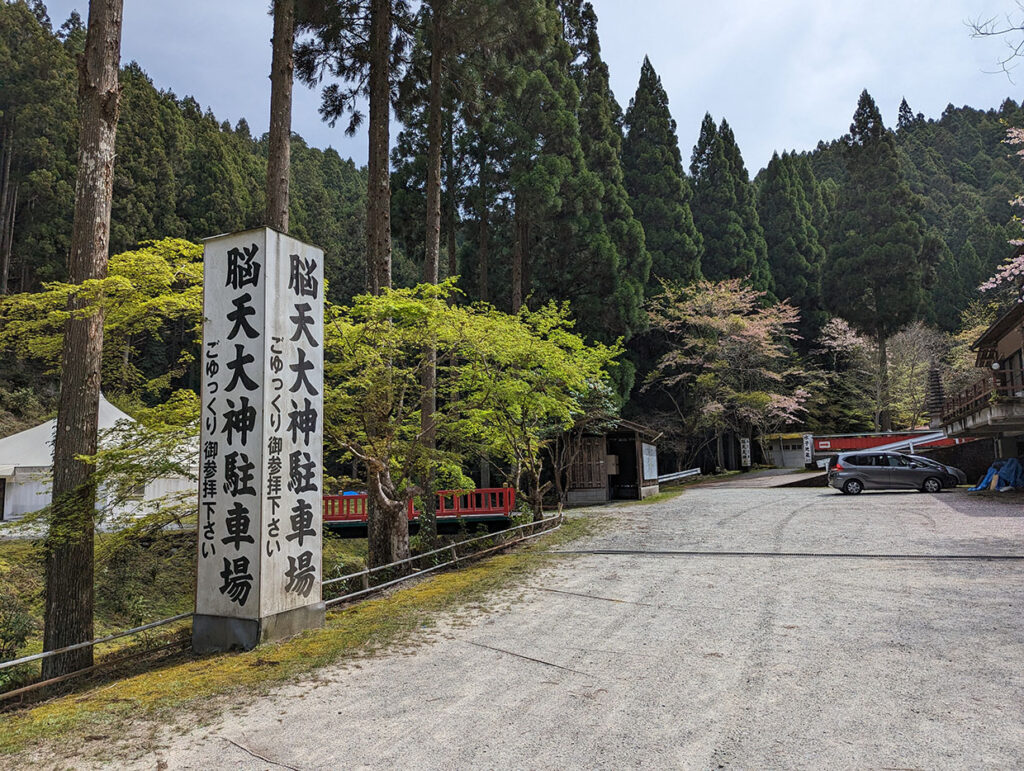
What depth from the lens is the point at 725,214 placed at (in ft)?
110

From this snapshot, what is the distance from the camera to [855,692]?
12.6ft

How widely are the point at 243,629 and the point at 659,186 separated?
2839cm

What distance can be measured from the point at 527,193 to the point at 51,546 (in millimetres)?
15852

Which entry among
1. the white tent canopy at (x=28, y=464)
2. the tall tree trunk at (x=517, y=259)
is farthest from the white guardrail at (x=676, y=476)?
the white tent canopy at (x=28, y=464)

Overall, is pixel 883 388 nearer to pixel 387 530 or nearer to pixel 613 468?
pixel 613 468

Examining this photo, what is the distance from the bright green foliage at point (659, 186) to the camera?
29344 millimetres

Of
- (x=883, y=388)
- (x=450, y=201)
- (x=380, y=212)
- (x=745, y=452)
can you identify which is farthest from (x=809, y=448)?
(x=380, y=212)

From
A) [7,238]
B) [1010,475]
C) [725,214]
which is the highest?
[725,214]

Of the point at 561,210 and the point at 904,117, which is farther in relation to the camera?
the point at 904,117

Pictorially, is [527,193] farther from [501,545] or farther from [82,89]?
[82,89]

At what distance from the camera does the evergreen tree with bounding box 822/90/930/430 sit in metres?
30.3

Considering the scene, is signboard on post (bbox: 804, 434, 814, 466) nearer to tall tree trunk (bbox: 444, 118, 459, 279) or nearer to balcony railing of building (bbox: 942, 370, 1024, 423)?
balcony railing of building (bbox: 942, 370, 1024, 423)

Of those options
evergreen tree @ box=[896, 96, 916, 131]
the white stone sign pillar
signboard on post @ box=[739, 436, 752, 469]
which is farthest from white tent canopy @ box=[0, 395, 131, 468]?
evergreen tree @ box=[896, 96, 916, 131]

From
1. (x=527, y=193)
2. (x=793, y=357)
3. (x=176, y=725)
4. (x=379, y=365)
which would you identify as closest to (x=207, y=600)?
(x=176, y=725)
